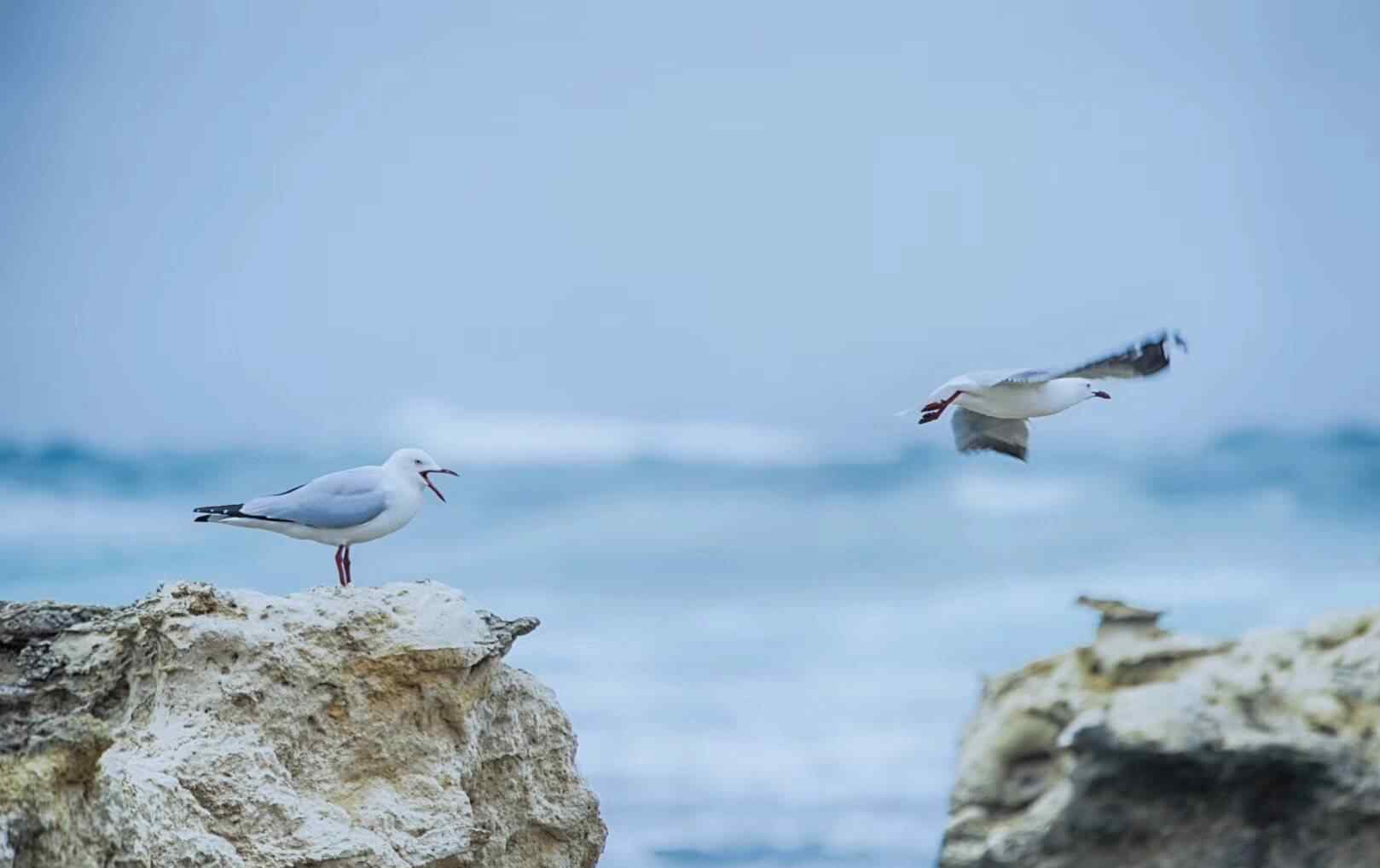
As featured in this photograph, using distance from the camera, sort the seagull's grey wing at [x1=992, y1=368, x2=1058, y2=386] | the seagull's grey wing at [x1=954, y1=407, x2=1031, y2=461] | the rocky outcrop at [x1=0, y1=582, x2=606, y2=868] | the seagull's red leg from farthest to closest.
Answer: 1. the seagull's grey wing at [x1=954, y1=407, x2=1031, y2=461]
2. the seagull's red leg
3. the seagull's grey wing at [x1=992, y1=368, x2=1058, y2=386]
4. the rocky outcrop at [x1=0, y1=582, x2=606, y2=868]

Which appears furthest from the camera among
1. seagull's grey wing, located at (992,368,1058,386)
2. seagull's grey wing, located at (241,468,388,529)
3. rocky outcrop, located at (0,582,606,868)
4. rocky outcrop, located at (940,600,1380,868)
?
seagull's grey wing, located at (241,468,388,529)

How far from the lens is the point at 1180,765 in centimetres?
281

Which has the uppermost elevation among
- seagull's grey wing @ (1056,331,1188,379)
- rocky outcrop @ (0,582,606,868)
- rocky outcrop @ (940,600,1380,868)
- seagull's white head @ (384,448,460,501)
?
seagull's white head @ (384,448,460,501)

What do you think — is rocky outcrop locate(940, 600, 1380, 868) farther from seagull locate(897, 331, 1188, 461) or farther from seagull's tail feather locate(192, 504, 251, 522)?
seagull's tail feather locate(192, 504, 251, 522)

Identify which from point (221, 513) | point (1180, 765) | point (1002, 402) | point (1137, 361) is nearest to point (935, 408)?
point (1002, 402)

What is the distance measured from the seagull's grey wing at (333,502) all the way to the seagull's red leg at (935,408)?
7.54 feet

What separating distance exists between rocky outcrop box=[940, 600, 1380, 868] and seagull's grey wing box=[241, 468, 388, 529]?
4.74m

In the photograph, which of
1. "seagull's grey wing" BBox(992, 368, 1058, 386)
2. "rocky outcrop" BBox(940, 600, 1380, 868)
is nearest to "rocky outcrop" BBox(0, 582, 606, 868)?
"seagull's grey wing" BBox(992, 368, 1058, 386)

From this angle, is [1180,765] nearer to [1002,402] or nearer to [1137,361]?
[1137,361]

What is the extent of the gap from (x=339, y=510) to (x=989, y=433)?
2.81 meters

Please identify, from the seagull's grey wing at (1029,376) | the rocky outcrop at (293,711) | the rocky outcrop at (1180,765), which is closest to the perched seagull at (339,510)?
the rocky outcrop at (293,711)

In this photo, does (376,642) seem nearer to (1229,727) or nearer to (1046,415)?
(1046,415)

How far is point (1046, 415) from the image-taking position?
7.84m

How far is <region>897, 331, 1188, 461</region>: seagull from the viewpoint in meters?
7.33
